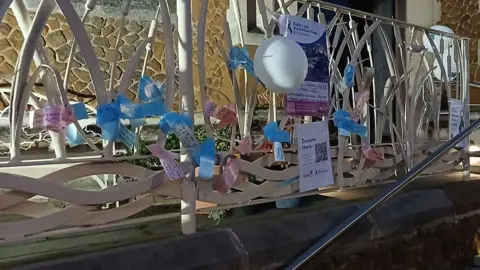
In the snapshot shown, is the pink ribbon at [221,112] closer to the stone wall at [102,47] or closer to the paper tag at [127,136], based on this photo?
the paper tag at [127,136]

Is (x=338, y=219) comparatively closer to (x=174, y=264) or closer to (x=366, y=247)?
(x=366, y=247)

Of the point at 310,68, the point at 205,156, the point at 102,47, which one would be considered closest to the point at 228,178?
the point at 205,156

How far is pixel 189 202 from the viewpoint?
1.92 m

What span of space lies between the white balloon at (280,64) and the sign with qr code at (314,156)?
0.83ft

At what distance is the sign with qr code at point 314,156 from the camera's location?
228cm

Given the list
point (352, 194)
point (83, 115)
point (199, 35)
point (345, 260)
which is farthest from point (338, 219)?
point (83, 115)

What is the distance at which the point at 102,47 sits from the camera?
4.23 metres

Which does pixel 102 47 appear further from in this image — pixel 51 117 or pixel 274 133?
pixel 51 117

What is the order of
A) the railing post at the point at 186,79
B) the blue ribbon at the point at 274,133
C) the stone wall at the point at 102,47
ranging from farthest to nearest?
1. the stone wall at the point at 102,47
2. the blue ribbon at the point at 274,133
3. the railing post at the point at 186,79

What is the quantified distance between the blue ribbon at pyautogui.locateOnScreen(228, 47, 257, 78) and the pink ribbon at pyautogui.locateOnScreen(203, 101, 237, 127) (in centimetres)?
17

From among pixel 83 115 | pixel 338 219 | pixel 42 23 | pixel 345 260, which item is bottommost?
pixel 345 260

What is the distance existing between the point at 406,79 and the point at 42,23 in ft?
6.14

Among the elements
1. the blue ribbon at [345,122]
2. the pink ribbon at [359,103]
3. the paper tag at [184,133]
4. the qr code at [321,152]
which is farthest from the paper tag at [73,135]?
the pink ribbon at [359,103]

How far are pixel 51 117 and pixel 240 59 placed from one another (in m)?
0.75
